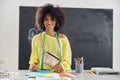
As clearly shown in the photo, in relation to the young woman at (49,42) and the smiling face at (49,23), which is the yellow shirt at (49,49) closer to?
the young woman at (49,42)

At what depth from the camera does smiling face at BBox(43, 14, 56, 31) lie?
2.57 metres

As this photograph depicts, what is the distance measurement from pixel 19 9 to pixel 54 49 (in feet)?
7.29

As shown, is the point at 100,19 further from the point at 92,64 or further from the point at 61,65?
the point at 61,65

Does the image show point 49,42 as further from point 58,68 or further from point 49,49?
point 58,68

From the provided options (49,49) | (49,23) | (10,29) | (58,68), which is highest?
(10,29)

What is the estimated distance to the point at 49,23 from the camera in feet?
8.48

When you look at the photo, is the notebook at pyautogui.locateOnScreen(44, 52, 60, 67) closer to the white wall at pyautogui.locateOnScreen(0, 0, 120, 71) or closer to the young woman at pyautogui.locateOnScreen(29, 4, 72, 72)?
the young woman at pyautogui.locateOnScreen(29, 4, 72, 72)

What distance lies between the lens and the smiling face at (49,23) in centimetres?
257

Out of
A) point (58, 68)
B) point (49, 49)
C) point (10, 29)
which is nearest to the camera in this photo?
point (58, 68)

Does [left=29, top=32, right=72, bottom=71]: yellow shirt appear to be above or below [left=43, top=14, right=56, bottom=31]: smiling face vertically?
below

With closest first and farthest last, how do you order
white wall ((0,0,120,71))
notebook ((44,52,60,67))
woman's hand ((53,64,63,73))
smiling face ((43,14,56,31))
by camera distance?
woman's hand ((53,64,63,73))
notebook ((44,52,60,67))
smiling face ((43,14,56,31))
white wall ((0,0,120,71))

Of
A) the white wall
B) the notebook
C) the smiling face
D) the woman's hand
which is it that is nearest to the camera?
the woman's hand

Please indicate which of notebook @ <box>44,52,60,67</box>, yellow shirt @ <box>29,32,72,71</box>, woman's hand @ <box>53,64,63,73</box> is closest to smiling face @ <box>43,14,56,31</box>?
yellow shirt @ <box>29,32,72,71</box>

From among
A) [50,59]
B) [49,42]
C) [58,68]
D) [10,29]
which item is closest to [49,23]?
[49,42]
